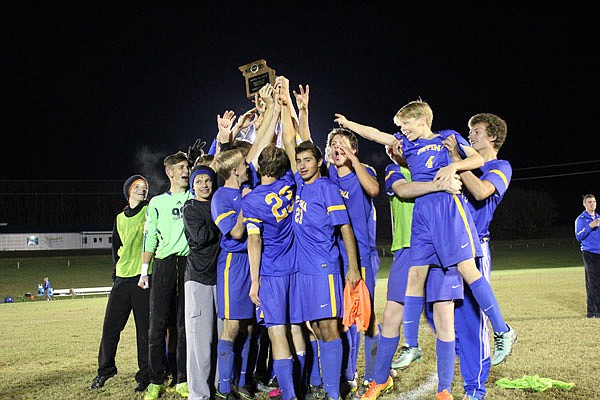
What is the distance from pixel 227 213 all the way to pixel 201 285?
2.70 ft

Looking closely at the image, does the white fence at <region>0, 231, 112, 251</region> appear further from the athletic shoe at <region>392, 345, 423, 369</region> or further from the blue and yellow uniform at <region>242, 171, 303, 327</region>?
the athletic shoe at <region>392, 345, 423, 369</region>

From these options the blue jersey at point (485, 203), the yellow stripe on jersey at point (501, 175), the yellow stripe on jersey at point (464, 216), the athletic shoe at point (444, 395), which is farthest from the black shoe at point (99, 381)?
the yellow stripe on jersey at point (501, 175)

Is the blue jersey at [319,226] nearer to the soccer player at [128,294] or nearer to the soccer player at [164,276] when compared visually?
the soccer player at [164,276]

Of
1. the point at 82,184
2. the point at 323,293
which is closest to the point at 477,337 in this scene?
the point at 323,293

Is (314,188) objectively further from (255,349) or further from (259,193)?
(255,349)

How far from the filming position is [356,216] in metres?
6.05

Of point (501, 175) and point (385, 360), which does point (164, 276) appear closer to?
point (385, 360)

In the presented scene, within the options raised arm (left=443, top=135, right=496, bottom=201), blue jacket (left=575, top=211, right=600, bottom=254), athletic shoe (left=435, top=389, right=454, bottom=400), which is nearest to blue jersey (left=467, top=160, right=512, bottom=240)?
raised arm (left=443, top=135, right=496, bottom=201)

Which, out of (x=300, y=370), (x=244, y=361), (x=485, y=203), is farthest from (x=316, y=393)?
(x=485, y=203)

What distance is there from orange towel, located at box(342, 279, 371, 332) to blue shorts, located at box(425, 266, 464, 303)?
0.58 m

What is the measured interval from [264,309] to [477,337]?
6.66 feet

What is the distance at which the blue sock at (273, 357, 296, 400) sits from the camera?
5.20 metres

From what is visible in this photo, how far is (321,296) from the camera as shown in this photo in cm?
533

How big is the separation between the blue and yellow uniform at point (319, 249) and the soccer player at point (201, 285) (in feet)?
3.28
